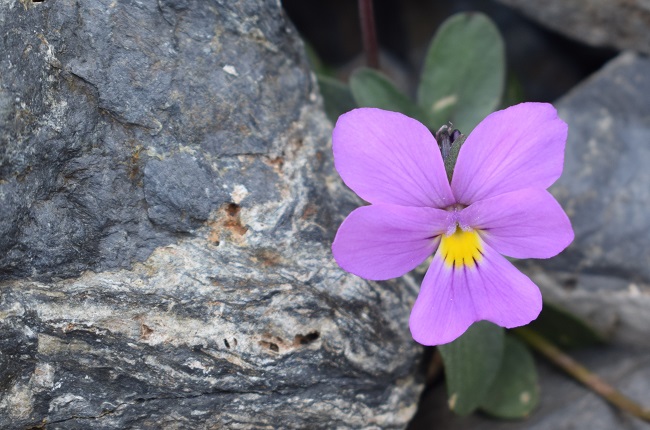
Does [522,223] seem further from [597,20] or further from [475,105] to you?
[597,20]

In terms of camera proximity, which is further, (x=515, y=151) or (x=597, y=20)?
(x=597, y=20)

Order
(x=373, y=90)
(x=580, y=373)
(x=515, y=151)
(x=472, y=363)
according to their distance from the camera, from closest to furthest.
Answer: (x=515, y=151) → (x=472, y=363) → (x=373, y=90) → (x=580, y=373)

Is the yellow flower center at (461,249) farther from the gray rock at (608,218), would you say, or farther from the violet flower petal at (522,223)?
the gray rock at (608,218)

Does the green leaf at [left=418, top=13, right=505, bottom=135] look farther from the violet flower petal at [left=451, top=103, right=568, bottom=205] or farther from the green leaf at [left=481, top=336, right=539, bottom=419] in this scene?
the violet flower petal at [left=451, top=103, right=568, bottom=205]

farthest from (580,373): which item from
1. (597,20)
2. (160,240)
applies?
(160,240)

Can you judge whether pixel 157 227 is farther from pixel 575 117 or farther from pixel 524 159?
pixel 575 117

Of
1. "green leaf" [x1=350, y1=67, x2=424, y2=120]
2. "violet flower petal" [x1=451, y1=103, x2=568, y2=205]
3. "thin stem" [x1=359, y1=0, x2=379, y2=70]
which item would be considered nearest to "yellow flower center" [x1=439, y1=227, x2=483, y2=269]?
"violet flower petal" [x1=451, y1=103, x2=568, y2=205]
